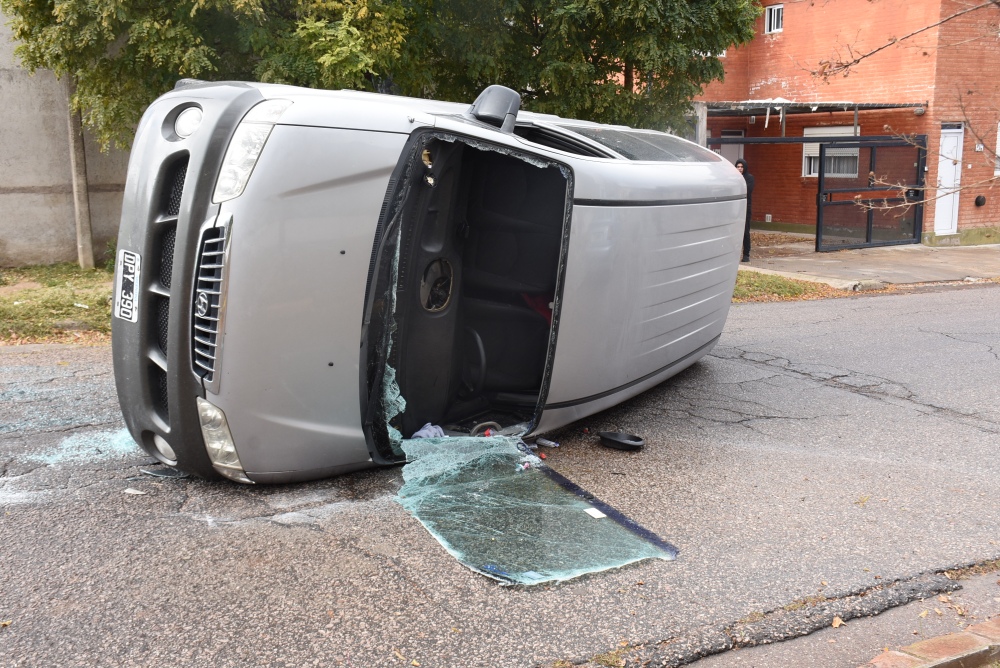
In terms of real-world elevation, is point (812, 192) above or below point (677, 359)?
above

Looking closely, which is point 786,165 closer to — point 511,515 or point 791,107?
point 791,107

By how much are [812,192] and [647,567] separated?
60.2 ft

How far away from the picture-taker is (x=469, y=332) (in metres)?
5.05

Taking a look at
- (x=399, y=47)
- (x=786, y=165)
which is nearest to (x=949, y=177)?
(x=786, y=165)

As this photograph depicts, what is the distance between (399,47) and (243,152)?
6.92m

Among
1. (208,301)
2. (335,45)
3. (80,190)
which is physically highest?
(335,45)

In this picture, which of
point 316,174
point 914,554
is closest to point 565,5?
point 316,174

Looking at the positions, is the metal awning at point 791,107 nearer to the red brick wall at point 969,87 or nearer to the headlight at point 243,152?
the red brick wall at point 969,87

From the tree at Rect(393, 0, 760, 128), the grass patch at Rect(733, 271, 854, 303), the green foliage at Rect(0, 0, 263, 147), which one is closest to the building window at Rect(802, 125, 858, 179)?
the grass patch at Rect(733, 271, 854, 303)

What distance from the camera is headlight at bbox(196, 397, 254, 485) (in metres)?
3.83

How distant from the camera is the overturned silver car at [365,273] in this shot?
12.3 feet

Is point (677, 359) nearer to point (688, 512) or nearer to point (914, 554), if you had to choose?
point (688, 512)

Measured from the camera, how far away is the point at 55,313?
8289 mm

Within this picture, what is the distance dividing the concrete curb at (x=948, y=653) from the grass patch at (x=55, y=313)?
6.81m
